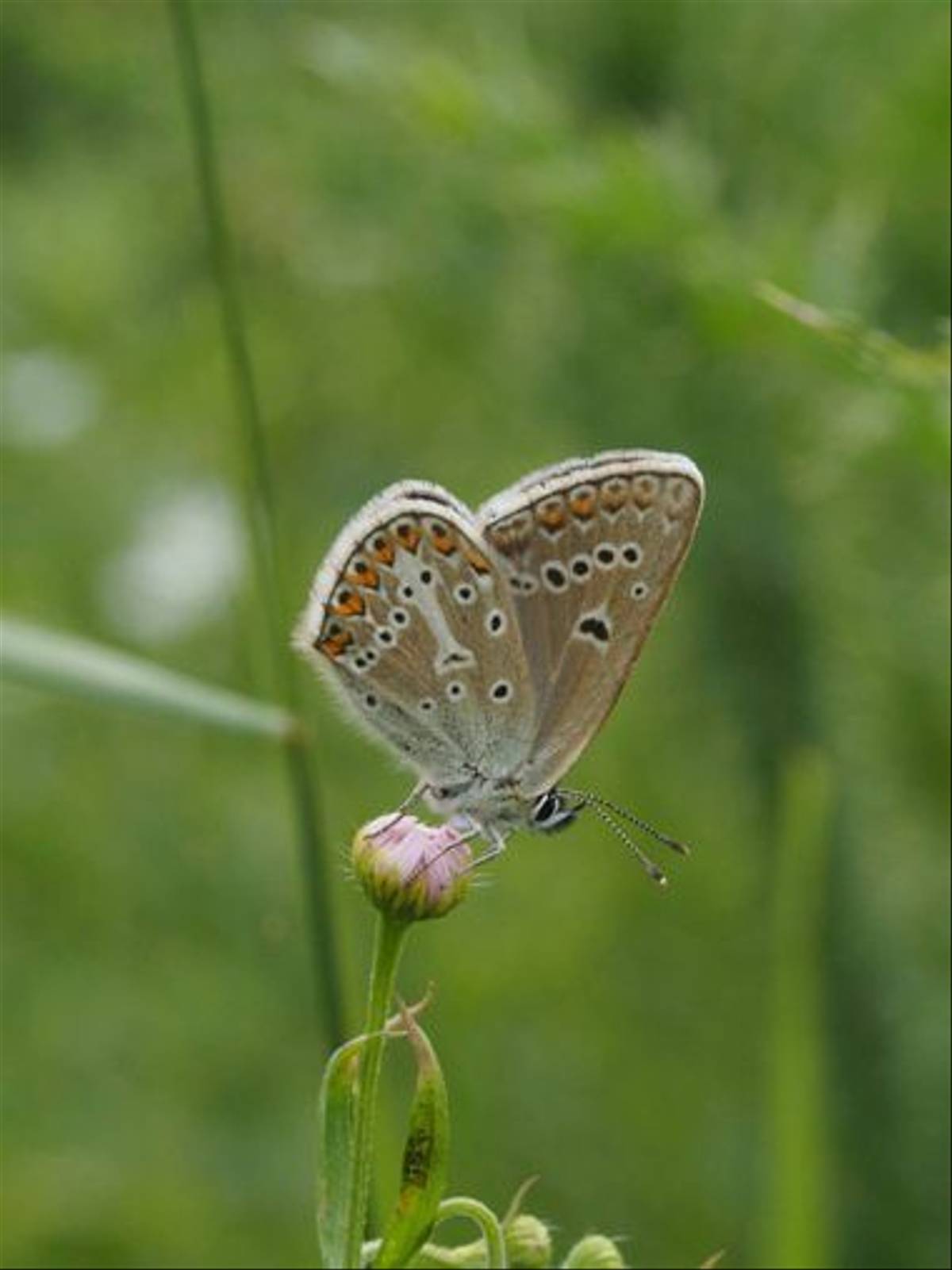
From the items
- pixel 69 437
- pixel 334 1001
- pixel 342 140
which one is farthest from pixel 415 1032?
pixel 69 437

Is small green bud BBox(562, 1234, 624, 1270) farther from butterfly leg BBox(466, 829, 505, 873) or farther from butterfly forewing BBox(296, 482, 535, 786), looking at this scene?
butterfly forewing BBox(296, 482, 535, 786)

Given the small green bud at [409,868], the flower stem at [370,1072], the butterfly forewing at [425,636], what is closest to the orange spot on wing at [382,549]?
the butterfly forewing at [425,636]

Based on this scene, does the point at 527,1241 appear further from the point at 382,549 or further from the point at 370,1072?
the point at 382,549

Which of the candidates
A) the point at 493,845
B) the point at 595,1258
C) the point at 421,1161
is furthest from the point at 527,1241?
the point at 493,845

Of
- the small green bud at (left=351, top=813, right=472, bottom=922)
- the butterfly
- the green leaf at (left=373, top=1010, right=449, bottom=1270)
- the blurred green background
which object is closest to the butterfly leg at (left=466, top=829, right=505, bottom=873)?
the butterfly

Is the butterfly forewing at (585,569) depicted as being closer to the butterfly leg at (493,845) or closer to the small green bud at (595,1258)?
the butterfly leg at (493,845)

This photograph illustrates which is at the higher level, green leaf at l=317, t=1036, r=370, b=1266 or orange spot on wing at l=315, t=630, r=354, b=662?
orange spot on wing at l=315, t=630, r=354, b=662
